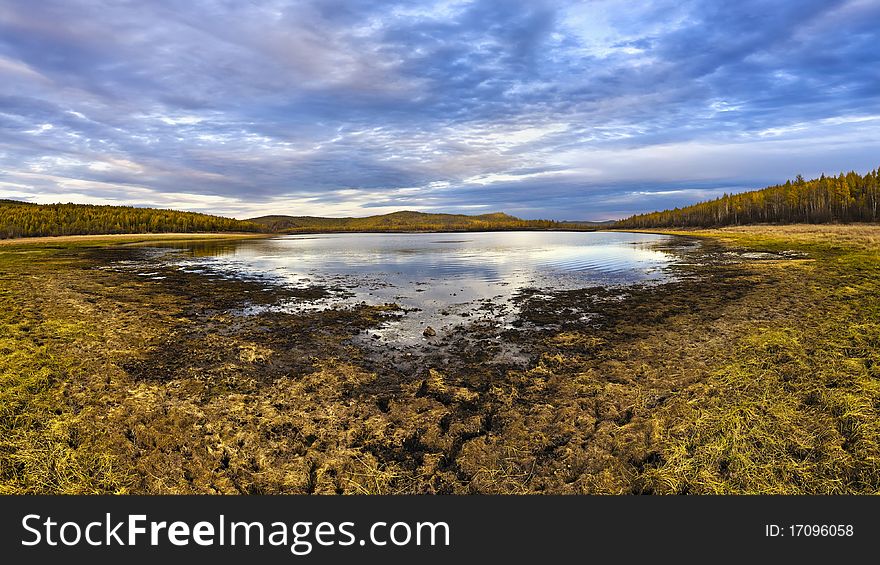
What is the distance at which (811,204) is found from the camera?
5123 inches

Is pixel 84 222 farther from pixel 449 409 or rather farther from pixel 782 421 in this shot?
pixel 782 421

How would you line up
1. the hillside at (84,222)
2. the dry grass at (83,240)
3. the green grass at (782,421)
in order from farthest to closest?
the hillside at (84,222) < the dry grass at (83,240) < the green grass at (782,421)

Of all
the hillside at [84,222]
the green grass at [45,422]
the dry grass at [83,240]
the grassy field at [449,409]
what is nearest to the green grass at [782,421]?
the grassy field at [449,409]

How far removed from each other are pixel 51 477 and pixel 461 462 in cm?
623

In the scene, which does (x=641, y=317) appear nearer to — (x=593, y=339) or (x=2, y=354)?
(x=593, y=339)

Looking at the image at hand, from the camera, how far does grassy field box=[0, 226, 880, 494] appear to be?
6.23 metres

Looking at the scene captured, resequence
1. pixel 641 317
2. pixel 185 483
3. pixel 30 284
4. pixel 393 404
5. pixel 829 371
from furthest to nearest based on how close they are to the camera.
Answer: pixel 30 284, pixel 641 317, pixel 829 371, pixel 393 404, pixel 185 483

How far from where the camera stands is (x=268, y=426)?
25.8ft

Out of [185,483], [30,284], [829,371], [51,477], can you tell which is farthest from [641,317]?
[30,284]

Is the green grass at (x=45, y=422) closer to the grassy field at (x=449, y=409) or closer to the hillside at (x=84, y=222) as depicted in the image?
the grassy field at (x=449, y=409)

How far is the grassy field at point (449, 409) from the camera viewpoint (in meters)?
6.23

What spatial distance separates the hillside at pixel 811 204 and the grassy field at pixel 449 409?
147 m

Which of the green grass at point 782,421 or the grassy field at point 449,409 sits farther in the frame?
the grassy field at point 449,409
